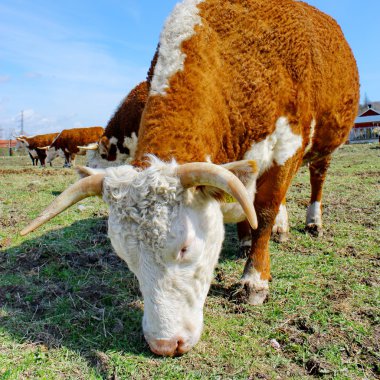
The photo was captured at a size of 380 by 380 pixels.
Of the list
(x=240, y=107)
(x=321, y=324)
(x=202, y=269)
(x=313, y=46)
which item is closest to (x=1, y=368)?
(x=202, y=269)

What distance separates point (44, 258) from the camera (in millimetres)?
4645

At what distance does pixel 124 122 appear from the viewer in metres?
8.38

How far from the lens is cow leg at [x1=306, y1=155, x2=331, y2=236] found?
5.63 meters

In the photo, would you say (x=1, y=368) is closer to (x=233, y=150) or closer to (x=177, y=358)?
(x=177, y=358)

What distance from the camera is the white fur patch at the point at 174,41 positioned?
318 cm

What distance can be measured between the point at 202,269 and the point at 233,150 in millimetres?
1143

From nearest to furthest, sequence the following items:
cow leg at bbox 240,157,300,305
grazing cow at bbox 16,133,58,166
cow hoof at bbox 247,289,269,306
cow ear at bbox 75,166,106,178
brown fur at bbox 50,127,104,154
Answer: cow ear at bbox 75,166,106,178
cow hoof at bbox 247,289,269,306
cow leg at bbox 240,157,300,305
brown fur at bbox 50,127,104,154
grazing cow at bbox 16,133,58,166

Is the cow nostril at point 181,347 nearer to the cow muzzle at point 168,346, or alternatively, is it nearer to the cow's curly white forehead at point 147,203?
the cow muzzle at point 168,346

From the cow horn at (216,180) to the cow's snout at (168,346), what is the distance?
0.93 metres

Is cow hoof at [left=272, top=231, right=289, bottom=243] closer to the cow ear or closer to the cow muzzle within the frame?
the cow muzzle

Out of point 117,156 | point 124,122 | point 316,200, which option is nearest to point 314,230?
point 316,200

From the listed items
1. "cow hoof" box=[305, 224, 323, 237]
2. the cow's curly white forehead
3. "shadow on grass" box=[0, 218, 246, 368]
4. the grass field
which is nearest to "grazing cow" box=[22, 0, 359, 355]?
the cow's curly white forehead

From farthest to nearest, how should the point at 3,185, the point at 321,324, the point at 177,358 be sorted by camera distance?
the point at 3,185
the point at 321,324
the point at 177,358

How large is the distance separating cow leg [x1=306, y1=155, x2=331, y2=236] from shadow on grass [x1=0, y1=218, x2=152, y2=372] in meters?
2.69
